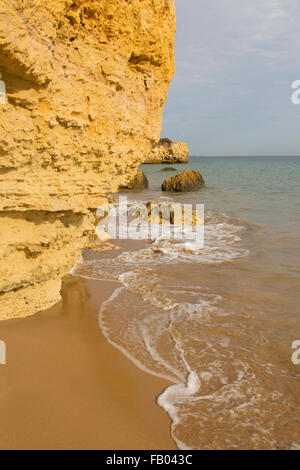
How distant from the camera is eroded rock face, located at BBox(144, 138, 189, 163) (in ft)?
187

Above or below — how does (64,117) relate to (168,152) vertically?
below

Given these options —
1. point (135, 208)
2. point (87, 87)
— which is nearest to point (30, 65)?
point (87, 87)

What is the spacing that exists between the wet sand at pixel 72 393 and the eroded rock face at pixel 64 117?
1.88 feet

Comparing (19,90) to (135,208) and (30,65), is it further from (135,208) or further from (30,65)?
(135,208)

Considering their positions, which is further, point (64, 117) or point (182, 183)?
point (182, 183)

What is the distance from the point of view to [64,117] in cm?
334

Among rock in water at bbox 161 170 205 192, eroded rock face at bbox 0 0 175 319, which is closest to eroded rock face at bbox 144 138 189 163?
rock in water at bbox 161 170 205 192

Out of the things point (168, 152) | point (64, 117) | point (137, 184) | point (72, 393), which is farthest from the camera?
point (168, 152)

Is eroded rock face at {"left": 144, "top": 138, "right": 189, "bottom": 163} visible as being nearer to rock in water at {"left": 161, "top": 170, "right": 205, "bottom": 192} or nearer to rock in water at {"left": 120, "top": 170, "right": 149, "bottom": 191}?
rock in water at {"left": 120, "top": 170, "right": 149, "bottom": 191}

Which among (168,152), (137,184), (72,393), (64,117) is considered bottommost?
(72,393)

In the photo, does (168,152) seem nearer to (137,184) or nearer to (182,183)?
(137,184)

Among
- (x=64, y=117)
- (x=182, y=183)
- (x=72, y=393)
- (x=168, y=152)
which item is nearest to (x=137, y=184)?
(x=182, y=183)

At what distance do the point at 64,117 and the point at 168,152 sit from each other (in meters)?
56.2

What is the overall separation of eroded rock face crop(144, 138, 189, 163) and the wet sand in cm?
5472
